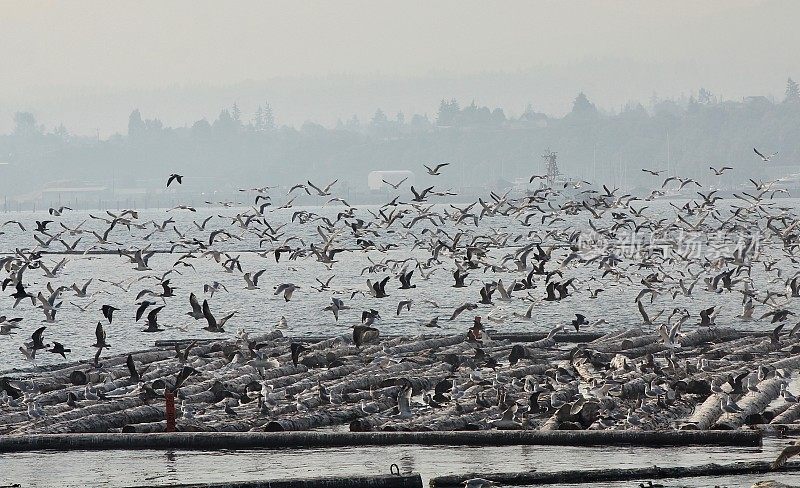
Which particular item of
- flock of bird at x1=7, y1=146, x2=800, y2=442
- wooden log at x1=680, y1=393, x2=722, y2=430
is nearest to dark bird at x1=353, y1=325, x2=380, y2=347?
flock of bird at x1=7, y1=146, x2=800, y2=442

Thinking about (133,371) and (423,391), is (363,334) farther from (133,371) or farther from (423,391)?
(133,371)

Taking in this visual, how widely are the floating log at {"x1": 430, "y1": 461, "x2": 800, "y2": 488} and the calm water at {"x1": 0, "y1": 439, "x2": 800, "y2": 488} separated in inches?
11.2

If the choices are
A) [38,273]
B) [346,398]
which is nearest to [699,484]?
[346,398]

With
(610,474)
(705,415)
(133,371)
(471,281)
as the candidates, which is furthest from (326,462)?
(471,281)

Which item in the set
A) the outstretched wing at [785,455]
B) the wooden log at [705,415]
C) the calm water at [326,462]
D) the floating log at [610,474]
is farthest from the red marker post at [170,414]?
the outstretched wing at [785,455]

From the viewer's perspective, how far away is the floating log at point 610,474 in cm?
1736

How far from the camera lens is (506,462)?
19.1m

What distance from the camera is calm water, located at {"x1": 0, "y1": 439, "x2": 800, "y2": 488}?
18.4 meters

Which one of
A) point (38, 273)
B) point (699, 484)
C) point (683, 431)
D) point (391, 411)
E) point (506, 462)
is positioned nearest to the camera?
point (699, 484)

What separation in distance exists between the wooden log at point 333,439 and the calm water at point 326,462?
0.32 m

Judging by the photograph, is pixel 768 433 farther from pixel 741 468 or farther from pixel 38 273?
pixel 38 273

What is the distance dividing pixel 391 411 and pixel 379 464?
6.47 metres

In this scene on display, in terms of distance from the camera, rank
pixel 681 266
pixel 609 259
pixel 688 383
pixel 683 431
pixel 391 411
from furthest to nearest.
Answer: pixel 681 266
pixel 609 259
pixel 688 383
pixel 391 411
pixel 683 431

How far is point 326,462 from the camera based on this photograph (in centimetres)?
1959
